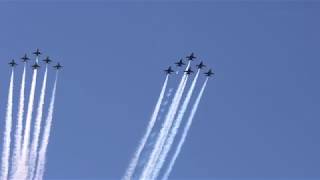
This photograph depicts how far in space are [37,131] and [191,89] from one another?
26.3m

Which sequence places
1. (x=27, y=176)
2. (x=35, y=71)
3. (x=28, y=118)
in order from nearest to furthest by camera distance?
(x=27, y=176), (x=28, y=118), (x=35, y=71)

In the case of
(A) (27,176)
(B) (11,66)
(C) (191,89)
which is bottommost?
(A) (27,176)

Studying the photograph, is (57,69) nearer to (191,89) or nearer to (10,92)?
(10,92)

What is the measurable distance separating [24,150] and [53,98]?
12.3 m

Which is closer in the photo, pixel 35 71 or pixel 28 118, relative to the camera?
pixel 28 118

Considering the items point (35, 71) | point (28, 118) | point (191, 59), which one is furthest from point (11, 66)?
point (191, 59)

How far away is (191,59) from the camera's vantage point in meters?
118

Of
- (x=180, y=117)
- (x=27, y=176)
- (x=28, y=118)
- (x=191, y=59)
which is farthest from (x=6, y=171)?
(x=191, y=59)

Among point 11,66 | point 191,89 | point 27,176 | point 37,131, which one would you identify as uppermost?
point 11,66

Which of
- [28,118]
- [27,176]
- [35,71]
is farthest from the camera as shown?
[35,71]

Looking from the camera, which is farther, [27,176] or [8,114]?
[8,114]

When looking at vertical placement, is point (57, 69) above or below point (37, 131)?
above

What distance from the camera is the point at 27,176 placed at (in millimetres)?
102375

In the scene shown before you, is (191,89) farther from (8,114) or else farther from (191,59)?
(8,114)
